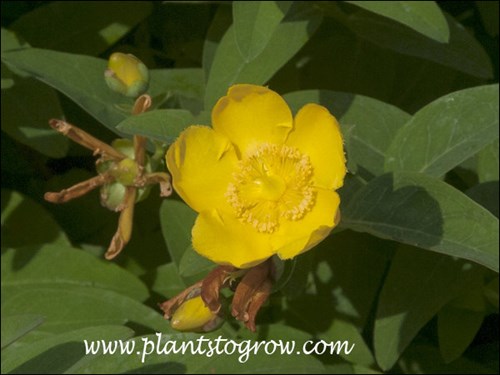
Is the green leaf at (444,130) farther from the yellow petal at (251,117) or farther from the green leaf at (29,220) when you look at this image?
the green leaf at (29,220)

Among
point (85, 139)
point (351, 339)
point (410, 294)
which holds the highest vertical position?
point (85, 139)

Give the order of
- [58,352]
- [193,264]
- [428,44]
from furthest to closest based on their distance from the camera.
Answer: [428,44], [58,352], [193,264]

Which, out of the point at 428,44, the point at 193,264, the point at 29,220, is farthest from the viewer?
the point at 29,220

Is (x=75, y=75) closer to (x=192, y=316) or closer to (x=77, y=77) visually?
(x=77, y=77)

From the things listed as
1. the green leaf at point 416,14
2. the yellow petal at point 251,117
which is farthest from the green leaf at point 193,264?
the green leaf at point 416,14

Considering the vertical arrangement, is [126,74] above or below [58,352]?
above

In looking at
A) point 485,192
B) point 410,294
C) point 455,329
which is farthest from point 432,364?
point 485,192

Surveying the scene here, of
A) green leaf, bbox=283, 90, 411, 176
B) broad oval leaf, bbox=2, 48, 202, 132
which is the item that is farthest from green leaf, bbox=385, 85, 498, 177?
broad oval leaf, bbox=2, 48, 202, 132

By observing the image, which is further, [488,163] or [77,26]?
[77,26]

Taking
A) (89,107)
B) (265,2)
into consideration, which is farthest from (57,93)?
(265,2)
